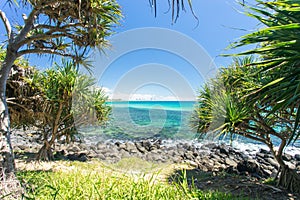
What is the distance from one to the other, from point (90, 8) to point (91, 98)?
3.28 meters

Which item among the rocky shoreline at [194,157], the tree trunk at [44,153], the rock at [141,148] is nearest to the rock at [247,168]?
the rocky shoreline at [194,157]

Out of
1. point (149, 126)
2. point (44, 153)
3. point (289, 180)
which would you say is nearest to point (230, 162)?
point (289, 180)

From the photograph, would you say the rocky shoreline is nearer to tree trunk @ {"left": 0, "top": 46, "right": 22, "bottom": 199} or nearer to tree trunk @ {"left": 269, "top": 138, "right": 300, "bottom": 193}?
tree trunk @ {"left": 269, "top": 138, "right": 300, "bottom": 193}

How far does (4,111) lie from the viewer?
2.96 metres

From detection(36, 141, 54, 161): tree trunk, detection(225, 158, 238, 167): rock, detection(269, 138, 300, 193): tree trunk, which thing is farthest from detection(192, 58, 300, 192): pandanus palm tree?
detection(225, 158, 238, 167): rock

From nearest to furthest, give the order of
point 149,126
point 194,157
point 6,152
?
point 6,152 < point 194,157 < point 149,126

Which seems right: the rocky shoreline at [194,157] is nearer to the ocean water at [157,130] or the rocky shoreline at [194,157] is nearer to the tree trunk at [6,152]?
the ocean water at [157,130]

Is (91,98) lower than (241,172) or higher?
higher

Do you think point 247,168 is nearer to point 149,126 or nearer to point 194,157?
point 194,157

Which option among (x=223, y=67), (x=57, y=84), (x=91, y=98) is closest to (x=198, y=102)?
(x=223, y=67)

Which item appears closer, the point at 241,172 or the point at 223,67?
the point at 223,67

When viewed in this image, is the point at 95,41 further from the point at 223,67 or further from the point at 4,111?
the point at 223,67

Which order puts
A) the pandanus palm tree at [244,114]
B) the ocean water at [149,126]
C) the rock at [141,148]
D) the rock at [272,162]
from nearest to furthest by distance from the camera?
1. the pandanus palm tree at [244,114]
2. the rock at [272,162]
3. the rock at [141,148]
4. the ocean water at [149,126]

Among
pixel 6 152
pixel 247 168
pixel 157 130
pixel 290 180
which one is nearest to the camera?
pixel 6 152
